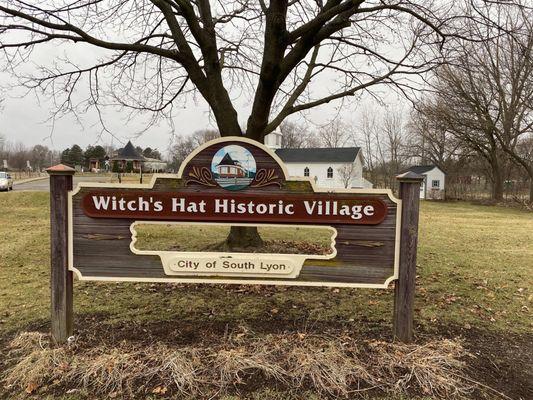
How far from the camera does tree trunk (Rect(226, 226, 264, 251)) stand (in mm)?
7426

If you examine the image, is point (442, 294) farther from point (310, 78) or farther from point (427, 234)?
point (427, 234)

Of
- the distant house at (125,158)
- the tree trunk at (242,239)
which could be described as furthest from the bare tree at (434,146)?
the distant house at (125,158)

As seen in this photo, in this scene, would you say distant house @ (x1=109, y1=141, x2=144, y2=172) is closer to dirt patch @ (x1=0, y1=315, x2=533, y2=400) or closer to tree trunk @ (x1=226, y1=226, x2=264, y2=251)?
tree trunk @ (x1=226, y1=226, x2=264, y2=251)

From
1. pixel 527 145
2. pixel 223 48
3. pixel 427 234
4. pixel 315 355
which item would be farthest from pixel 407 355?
pixel 527 145

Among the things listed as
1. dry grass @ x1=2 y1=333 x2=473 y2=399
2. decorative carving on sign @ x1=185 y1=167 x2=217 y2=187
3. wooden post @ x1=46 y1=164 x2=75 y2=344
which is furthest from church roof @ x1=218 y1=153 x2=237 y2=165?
dry grass @ x1=2 y1=333 x2=473 y2=399

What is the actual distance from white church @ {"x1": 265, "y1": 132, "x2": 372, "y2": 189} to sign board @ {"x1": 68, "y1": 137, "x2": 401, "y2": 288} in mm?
38557

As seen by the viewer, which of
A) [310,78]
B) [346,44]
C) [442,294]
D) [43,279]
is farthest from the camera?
[310,78]

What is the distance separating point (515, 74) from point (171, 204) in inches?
1188

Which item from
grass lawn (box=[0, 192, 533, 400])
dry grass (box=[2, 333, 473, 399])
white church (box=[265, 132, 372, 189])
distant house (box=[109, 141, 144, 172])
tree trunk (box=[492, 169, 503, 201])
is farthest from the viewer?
distant house (box=[109, 141, 144, 172])

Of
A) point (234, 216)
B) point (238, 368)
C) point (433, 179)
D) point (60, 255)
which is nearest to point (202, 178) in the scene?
point (234, 216)

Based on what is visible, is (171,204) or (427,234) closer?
(171,204)

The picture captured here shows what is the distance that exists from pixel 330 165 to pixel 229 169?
41.9m

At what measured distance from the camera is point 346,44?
26.9 feet

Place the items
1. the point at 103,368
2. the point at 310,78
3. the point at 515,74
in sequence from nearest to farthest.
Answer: the point at 103,368
the point at 310,78
the point at 515,74
